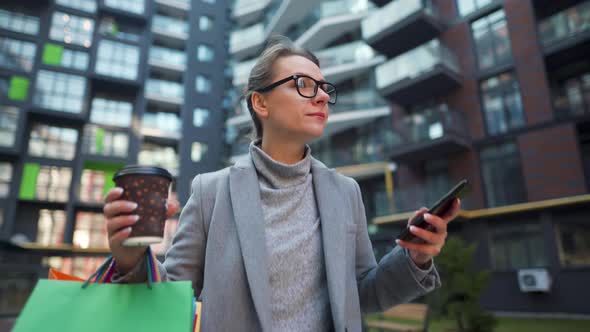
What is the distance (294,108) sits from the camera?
6.22ft

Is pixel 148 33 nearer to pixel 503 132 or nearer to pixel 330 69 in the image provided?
pixel 330 69

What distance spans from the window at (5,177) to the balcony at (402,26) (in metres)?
→ 22.8

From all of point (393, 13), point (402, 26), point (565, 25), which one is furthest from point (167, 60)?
point (565, 25)

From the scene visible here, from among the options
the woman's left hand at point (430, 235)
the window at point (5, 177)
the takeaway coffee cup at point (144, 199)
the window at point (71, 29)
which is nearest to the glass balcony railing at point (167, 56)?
the window at point (71, 29)

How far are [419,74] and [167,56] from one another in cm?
2131

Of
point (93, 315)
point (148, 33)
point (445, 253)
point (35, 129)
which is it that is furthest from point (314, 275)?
point (148, 33)

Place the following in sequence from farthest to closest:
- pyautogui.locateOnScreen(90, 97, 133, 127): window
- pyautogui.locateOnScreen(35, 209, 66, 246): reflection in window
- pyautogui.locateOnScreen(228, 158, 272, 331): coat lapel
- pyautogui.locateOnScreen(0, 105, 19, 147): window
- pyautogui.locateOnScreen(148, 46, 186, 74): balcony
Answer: pyautogui.locateOnScreen(148, 46, 186, 74): balcony, pyautogui.locateOnScreen(90, 97, 133, 127): window, pyautogui.locateOnScreen(35, 209, 66, 246): reflection in window, pyautogui.locateOnScreen(0, 105, 19, 147): window, pyautogui.locateOnScreen(228, 158, 272, 331): coat lapel

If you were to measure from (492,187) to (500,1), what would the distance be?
316 inches

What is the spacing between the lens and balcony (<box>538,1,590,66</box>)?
13781 mm

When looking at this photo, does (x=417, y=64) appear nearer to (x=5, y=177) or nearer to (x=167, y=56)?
(x=167, y=56)

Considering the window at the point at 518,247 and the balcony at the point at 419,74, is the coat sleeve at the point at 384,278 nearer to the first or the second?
the window at the point at 518,247

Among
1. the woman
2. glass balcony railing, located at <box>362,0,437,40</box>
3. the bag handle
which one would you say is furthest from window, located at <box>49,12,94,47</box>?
the bag handle

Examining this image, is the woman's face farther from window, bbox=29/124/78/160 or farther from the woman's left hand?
window, bbox=29/124/78/160

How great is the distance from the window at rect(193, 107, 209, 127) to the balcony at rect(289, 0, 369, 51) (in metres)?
10.3
